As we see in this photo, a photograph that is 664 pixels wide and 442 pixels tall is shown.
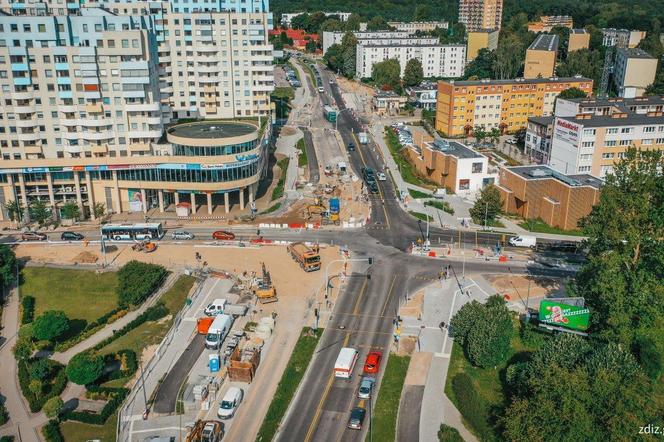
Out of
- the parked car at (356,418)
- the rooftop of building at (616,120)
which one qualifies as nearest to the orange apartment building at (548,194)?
the rooftop of building at (616,120)

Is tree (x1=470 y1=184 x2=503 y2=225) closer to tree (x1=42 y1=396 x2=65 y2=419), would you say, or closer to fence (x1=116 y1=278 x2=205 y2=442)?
fence (x1=116 y1=278 x2=205 y2=442)

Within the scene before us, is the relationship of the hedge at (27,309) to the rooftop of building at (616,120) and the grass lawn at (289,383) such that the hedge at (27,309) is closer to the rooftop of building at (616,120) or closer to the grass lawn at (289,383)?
the grass lawn at (289,383)

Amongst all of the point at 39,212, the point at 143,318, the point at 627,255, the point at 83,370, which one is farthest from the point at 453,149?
the point at 83,370

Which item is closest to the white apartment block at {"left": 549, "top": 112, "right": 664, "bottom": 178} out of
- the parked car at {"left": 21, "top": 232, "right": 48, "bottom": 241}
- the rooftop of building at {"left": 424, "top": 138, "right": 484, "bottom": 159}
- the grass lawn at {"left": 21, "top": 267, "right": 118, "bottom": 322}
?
the rooftop of building at {"left": 424, "top": 138, "right": 484, "bottom": 159}

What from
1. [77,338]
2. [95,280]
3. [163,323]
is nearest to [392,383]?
[163,323]

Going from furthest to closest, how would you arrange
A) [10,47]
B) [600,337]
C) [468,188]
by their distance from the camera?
[468,188] → [10,47] → [600,337]

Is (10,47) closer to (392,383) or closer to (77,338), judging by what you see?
(77,338)
